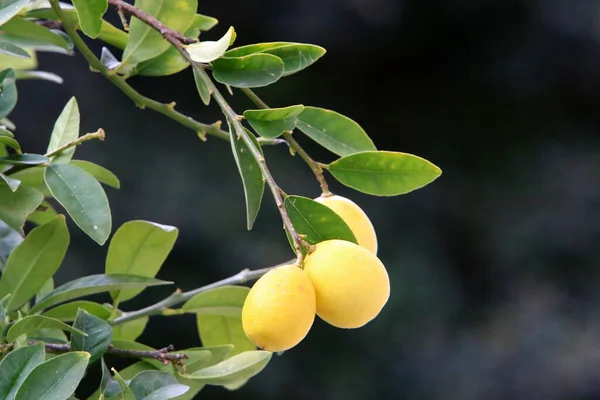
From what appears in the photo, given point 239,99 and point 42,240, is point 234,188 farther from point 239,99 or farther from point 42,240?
point 42,240

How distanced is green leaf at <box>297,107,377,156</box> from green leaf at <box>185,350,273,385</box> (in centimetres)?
11

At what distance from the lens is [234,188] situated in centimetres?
209

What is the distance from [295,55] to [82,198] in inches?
4.7

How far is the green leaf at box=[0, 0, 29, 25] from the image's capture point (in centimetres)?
37

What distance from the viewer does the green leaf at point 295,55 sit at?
0.38 metres

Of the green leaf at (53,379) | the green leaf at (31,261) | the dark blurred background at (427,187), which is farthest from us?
the dark blurred background at (427,187)

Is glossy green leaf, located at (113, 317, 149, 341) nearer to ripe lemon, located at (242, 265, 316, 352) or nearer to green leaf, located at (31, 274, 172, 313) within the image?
green leaf, located at (31, 274, 172, 313)

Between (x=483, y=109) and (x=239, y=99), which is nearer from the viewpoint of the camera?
(x=239, y=99)

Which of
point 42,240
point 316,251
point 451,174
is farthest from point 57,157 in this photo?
point 451,174

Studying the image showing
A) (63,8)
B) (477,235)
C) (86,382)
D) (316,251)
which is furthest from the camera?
(477,235)

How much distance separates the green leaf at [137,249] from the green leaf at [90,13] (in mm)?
120

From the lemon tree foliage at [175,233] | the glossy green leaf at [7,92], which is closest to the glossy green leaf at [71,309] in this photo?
the lemon tree foliage at [175,233]

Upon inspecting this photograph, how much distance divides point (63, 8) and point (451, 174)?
2010 mm

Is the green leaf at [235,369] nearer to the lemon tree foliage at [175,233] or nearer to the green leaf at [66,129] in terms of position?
the lemon tree foliage at [175,233]
